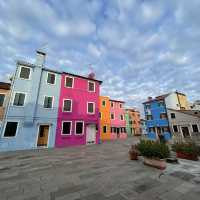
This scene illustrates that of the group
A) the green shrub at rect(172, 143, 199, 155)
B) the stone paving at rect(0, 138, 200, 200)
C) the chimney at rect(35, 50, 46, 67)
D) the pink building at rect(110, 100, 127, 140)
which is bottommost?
the stone paving at rect(0, 138, 200, 200)

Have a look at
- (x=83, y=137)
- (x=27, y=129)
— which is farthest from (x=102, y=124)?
(x=27, y=129)

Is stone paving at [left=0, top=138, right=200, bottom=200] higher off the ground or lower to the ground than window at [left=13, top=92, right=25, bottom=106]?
lower

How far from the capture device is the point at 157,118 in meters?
32.3

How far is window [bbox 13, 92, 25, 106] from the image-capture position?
13910mm

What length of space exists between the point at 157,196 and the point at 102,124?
26.4 metres

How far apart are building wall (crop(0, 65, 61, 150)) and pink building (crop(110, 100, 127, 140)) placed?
61.6 feet

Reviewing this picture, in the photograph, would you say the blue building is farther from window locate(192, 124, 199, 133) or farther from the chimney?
the chimney

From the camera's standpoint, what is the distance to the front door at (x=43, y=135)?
50.8ft

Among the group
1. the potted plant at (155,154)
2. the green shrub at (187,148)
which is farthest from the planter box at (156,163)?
the green shrub at (187,148)

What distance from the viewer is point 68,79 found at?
711 inches

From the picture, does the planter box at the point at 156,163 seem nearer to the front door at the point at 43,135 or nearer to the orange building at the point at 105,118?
the front door at the point at 43,135

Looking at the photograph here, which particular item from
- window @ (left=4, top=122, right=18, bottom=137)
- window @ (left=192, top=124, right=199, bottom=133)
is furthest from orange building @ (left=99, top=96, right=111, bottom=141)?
window @ (left=4, top=122, right=18, bottom=137)

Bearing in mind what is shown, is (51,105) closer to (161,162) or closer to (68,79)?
(68,79)

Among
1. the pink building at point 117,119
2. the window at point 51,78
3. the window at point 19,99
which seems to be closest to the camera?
the window at point 19,99
